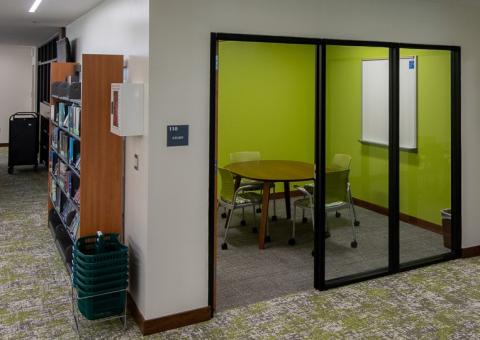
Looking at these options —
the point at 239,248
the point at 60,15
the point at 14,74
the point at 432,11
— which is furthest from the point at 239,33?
the point at 14,74

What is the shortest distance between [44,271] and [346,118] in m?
3.14

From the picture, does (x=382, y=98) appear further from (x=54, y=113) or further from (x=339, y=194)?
(x=54, y=113)

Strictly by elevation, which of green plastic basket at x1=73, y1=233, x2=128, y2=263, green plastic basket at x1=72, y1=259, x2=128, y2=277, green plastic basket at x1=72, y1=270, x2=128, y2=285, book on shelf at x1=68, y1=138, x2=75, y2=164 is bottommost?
green plastic basket at x1=72, y1=270, x2=128, y2=285

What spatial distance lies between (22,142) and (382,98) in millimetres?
7626

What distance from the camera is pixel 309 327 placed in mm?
3418

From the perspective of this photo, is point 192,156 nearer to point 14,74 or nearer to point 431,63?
point 431,63

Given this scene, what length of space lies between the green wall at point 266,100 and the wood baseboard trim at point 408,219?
2873 millimetres

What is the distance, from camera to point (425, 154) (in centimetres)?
483

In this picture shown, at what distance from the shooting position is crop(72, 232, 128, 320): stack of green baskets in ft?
10.7

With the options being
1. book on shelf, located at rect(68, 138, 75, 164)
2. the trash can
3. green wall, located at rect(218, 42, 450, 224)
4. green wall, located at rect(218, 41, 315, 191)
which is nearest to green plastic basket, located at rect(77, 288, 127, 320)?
book on shelf, located at rect(68, 138, 75, 164)

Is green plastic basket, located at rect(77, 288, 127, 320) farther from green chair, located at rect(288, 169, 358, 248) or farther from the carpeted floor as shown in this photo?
green chair, located at rect(288, 169, 358, 248)

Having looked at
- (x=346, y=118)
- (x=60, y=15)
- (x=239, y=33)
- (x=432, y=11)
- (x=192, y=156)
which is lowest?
(x=192, y=156)

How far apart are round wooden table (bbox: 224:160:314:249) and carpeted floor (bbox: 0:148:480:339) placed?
135cm

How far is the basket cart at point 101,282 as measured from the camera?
3.25 meters
